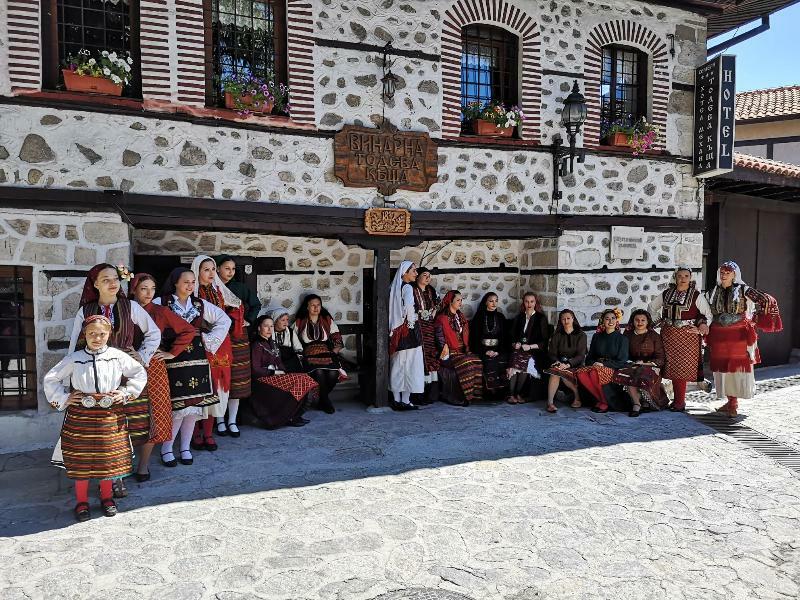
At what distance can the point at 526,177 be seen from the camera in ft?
23.7

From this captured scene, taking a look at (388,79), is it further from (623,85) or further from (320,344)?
(623,85)

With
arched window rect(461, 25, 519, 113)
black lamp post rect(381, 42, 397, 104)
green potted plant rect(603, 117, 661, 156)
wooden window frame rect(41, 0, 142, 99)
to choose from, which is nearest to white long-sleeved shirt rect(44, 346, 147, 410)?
wooden window frame rect(41, 0, 142, 99)

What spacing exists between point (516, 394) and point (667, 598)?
417cm

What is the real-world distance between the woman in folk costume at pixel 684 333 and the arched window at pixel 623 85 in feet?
8.03

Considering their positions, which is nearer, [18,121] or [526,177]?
[18,121]

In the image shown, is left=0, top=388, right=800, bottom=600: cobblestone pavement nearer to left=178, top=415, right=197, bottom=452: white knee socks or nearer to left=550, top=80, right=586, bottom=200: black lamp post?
left=178, top=415, right=197, bottom=452: white knee socks

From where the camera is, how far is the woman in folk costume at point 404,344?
22.2ft

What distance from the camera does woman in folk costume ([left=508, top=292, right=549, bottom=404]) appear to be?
7113mm

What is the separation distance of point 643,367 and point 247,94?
523cm

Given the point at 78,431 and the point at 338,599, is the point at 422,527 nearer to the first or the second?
the point at 338,599

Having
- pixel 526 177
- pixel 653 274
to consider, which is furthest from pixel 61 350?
pixel 653 274

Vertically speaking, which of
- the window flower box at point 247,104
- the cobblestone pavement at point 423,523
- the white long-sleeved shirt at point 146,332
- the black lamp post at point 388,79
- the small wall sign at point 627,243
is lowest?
the cobblestone pavement at point 423,523

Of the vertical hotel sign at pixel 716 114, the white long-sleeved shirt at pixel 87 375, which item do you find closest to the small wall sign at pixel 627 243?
the vertical hotel sign at pixel 716 114

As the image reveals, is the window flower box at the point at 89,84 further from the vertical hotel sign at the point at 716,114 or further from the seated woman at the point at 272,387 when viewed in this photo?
the vertical hotel sign at the point at 716,114
